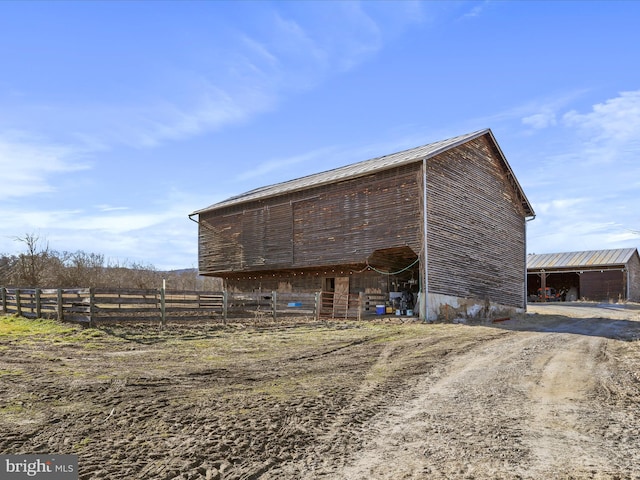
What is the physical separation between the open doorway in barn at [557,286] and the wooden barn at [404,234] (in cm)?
1879

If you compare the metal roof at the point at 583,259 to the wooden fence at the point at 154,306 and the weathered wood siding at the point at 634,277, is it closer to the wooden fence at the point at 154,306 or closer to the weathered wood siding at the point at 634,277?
the weathered wood siding at the point at 634,277

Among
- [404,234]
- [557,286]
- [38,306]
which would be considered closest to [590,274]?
[557,286]

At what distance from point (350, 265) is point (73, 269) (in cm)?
2575

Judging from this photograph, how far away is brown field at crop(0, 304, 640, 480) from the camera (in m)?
4.81

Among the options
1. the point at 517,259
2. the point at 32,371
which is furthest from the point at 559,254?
the point at 32,371

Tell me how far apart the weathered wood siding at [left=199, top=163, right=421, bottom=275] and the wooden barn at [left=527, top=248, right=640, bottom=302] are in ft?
86.6

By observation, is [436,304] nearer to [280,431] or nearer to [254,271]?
[254,271]

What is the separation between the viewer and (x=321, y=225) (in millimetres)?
25219

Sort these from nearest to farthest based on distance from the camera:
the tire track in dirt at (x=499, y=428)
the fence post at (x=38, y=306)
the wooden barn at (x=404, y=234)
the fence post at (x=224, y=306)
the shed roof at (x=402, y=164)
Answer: the tire track in dirt at (x=499, y=428) < the fence post at (x=38, y=306) < the fence post at (x=224, y=306) < the wooden barn at (x=404, y=234) < the shed roof at (x=402, y=164)

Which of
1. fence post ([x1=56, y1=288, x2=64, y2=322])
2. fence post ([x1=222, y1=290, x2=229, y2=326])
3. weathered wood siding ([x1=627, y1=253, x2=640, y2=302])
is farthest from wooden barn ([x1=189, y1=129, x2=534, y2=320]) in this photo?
weathered wood siding ([x1=627, y1=253, x2=640, y2=302])

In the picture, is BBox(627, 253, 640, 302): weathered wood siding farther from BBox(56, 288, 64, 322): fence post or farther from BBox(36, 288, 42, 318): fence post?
BBox(36, 288, 42, 318): fence post

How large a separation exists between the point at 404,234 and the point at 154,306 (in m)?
10.9

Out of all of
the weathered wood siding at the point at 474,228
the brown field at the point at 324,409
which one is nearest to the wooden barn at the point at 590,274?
the weathered wood siding at the point at 474,228

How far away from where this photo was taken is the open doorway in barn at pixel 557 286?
4588 centimetres
